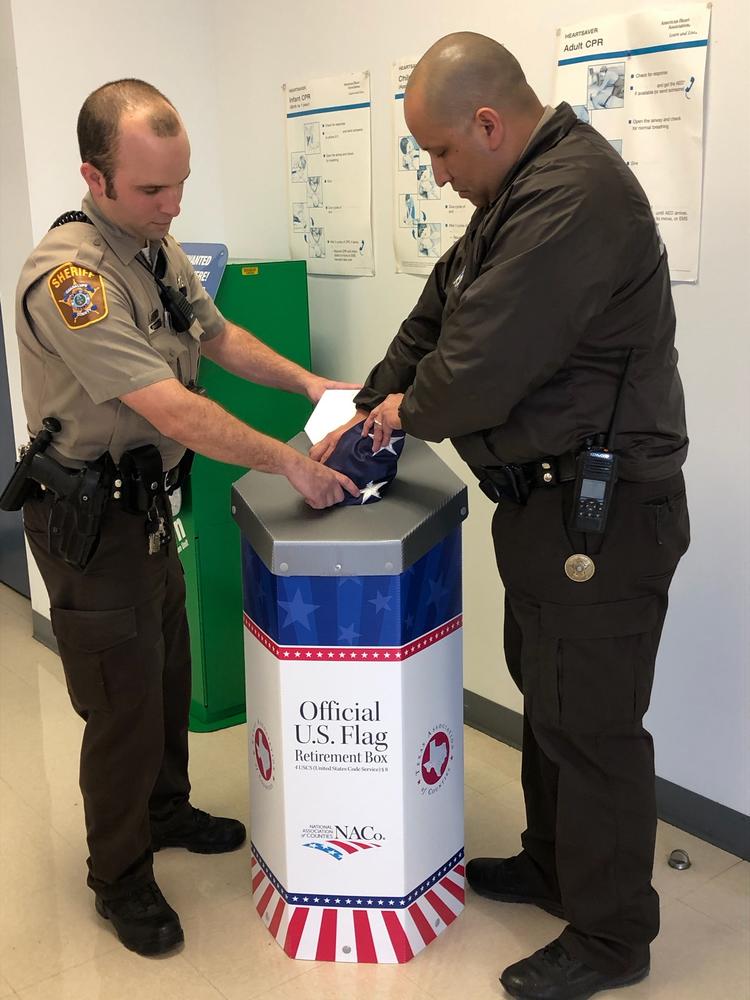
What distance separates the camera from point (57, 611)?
207 cm

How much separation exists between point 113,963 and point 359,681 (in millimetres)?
805

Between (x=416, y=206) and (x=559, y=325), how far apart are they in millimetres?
1334

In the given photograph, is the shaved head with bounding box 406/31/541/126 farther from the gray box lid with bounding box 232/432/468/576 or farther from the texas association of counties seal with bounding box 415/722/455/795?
the texas association of counties seal with bounding box 415/722/455/795

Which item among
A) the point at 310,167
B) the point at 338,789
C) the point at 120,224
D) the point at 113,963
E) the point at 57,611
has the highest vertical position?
the point at 310,167

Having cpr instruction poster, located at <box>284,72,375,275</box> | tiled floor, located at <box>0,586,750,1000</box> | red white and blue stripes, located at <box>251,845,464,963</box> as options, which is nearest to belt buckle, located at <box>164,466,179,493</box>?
red white and blue stripes, located at <box>251,845,464,963</box>

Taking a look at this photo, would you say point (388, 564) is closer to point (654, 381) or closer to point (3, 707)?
point (654, 381)

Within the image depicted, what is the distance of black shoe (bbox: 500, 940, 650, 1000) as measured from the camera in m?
1.97

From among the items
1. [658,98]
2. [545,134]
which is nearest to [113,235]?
[545,134]

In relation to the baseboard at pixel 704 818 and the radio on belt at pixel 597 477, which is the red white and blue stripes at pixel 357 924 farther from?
the radio on belt at pixel 597 477

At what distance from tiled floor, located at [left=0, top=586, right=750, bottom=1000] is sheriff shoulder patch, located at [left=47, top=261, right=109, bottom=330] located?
4.18ft

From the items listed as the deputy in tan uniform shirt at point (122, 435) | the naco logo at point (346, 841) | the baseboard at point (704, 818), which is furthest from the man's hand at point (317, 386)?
the baseboard at point (704, 818)

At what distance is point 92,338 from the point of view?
6.05 ft

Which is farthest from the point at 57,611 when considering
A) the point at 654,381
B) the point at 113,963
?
the point at 654,381

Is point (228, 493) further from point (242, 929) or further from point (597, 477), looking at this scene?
point (597, 477)
